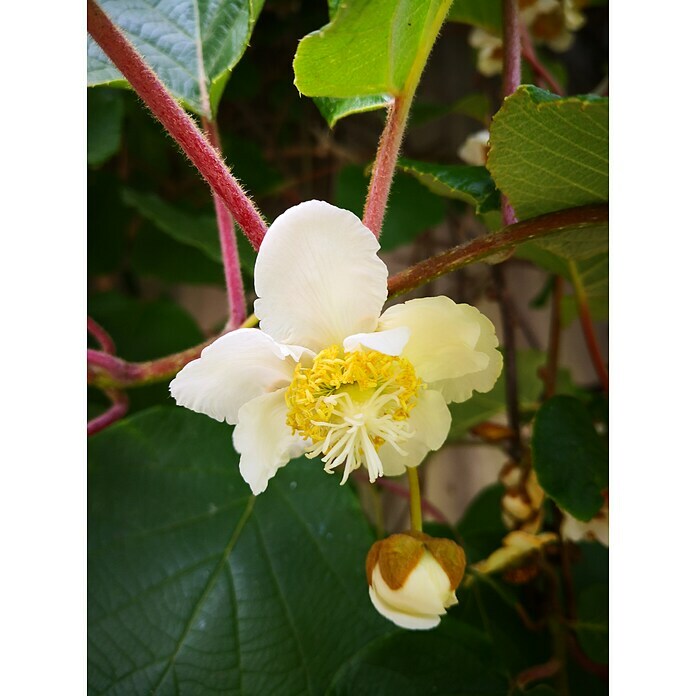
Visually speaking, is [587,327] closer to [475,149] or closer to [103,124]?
[475,149]

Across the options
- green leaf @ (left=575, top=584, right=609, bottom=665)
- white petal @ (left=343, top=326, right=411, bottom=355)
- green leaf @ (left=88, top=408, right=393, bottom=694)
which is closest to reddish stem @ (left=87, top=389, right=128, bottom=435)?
green leaf @ (left=88, top=408, right=393, bottom=694)

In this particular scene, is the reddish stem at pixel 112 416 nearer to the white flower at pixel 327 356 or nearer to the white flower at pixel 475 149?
the white flower at pixel 327 356

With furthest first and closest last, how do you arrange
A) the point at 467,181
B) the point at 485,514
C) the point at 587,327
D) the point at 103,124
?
the point at 485,514
the point at 103,124
the point at 587,327
the point at 467,181

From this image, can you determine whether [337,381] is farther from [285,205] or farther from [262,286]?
[285,205]

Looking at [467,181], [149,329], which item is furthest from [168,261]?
[467,181]

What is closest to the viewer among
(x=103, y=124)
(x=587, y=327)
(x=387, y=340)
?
(x=387, y=340)

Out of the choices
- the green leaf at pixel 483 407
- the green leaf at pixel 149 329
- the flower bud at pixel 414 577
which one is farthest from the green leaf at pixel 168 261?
the flower bud at pixel 414 577

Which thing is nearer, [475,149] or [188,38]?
[188,38]

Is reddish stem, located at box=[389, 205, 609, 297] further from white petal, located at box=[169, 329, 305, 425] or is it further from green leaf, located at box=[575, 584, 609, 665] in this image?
green leaf, located at box=[575, 584, 609, 665]
